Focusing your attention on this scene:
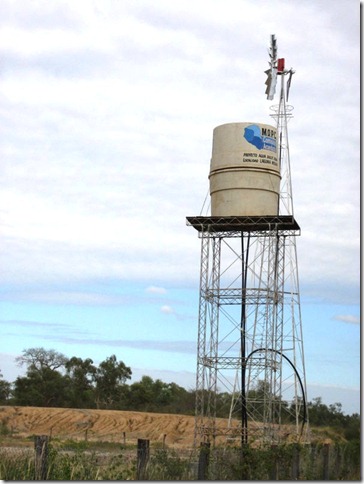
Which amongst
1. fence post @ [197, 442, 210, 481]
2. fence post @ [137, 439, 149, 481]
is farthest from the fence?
fence post @ [137, 439, 149, 481]

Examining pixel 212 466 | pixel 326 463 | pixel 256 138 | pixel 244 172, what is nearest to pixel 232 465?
pixel 212 466

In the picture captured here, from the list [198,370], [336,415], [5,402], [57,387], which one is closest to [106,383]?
[57,387]

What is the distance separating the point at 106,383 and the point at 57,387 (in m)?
4.51

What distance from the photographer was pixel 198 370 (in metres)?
33.7

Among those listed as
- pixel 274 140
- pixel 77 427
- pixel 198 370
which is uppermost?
pixel 274 140

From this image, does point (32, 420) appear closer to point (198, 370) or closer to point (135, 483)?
point (198, 370)

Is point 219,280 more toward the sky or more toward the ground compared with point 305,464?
more toward the sky

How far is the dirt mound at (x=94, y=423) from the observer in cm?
5656

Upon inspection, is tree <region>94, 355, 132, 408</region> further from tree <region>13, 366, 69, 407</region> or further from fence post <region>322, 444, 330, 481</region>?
fence post <region>322, 444, 330, 481</region>

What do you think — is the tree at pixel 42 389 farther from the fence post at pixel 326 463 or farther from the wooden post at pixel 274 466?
the wooden post at pixel 274 466

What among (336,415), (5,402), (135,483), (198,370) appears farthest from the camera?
(5,402)

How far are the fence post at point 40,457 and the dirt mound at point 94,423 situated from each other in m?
38.1

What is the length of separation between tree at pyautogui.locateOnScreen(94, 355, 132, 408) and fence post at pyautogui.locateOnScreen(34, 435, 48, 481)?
57.8 metres

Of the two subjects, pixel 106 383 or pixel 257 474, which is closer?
pixel 257 474
